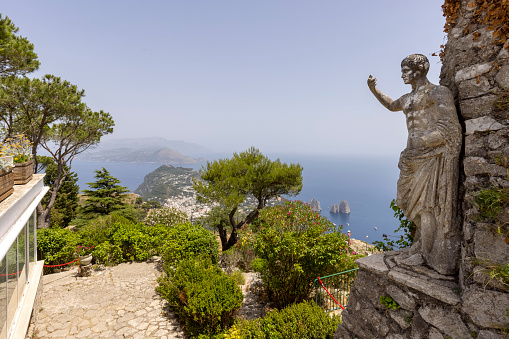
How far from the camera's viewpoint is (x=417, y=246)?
285cm

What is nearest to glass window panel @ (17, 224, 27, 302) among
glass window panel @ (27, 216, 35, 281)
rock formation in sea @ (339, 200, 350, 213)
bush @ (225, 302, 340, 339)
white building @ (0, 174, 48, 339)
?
white building @ (0, 174, 48, 339)

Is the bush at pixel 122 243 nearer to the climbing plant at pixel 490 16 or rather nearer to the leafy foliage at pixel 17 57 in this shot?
the leafy foliage at pixel 17 57

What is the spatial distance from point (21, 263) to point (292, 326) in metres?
5.18

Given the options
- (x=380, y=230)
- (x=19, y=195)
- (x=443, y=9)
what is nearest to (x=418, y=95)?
(x=443, y=9)

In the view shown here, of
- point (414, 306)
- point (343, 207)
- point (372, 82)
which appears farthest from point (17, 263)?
point (343, 207)

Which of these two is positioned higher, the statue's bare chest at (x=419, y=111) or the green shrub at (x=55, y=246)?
the statue's bare chest at (x=419, y=111)

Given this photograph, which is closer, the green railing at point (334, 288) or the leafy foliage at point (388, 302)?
the leafy foliage at point (388, 302)

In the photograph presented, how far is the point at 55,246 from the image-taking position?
8320mm

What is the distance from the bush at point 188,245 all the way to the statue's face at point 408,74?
286 inches

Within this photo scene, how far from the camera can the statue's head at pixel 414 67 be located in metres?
2.71

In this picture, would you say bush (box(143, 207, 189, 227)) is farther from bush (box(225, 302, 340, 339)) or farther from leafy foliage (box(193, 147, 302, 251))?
bush (box(225, 302, 340, 339))

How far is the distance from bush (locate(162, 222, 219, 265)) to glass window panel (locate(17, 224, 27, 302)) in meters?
3.53

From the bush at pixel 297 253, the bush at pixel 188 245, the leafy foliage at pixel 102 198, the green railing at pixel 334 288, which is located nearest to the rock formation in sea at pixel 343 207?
the leafy foliage at pixel 102 198

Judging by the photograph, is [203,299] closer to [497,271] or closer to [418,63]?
[497,271]
